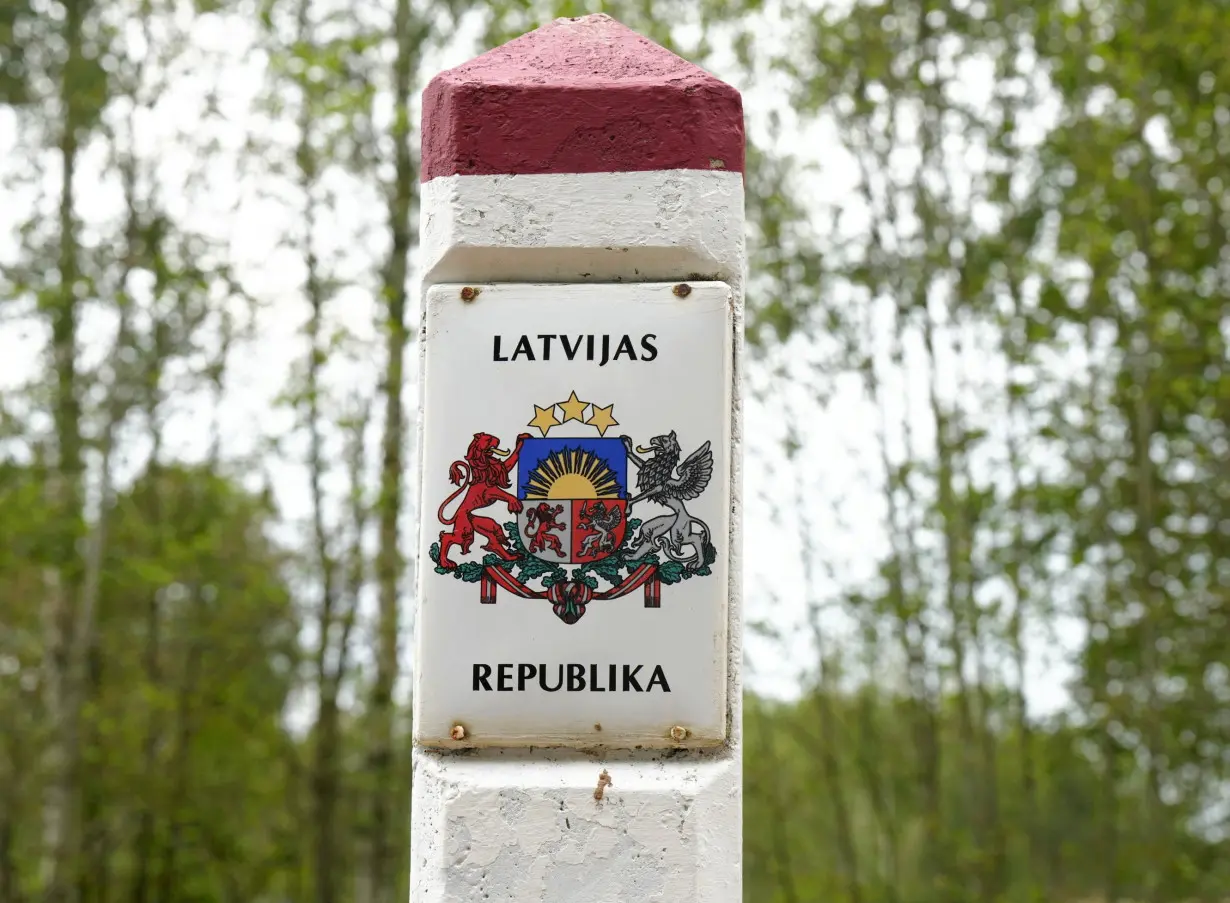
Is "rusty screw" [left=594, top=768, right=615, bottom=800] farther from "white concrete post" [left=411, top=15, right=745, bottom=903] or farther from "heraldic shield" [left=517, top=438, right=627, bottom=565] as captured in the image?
"heraldic shield" [left=517, top=438, right=627, bottom=565]

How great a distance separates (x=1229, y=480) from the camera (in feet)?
28.0

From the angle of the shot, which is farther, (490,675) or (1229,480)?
(1229,480)

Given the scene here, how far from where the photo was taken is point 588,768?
6.24 feet

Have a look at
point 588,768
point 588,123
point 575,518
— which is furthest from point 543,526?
point 588,123

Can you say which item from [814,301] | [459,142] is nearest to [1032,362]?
[814,301]

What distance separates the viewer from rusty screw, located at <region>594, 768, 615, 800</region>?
1869 millimetres

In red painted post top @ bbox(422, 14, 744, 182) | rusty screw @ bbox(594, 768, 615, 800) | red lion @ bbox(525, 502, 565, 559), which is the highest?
red painted post top @ bbox(422, 14, 744, 182)

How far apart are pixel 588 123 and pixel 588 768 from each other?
3.07 ft

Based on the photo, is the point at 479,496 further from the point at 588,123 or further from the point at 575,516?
the point at 588,123

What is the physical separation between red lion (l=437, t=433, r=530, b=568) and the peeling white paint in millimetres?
273

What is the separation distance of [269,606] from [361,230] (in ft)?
9.97

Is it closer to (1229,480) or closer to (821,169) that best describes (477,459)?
(821,169)

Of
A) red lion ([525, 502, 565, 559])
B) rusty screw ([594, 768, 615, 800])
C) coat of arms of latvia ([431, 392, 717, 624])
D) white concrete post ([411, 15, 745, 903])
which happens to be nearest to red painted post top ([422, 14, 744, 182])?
white concrete post ([411, 15, 745, 903])

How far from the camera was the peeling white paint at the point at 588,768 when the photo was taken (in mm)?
1852
